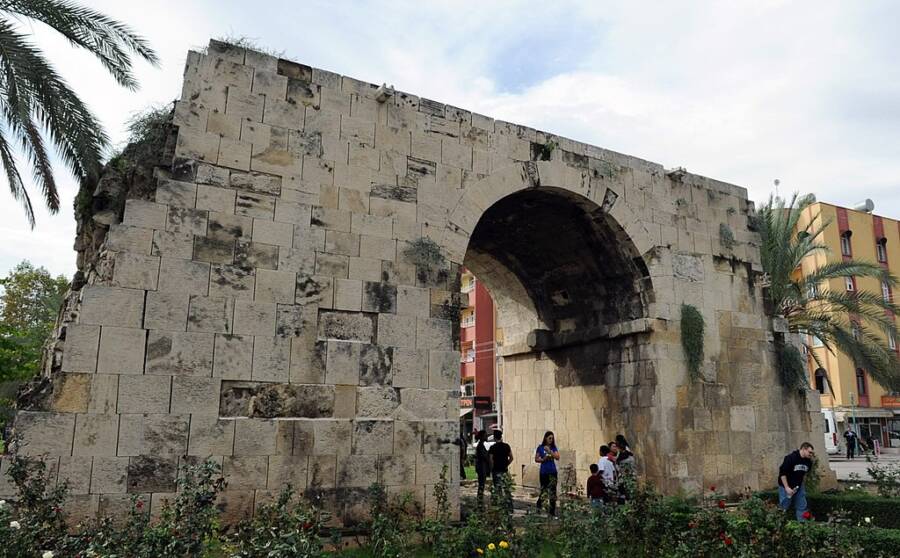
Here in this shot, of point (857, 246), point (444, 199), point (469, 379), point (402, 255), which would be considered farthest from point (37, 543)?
point (857, 246)

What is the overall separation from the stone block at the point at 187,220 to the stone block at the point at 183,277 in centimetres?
37

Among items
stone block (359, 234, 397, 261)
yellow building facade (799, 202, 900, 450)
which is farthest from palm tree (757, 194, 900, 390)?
yellow building facade (799, 202, 900, 450)

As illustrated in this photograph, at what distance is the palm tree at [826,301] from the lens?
14297 millimetres

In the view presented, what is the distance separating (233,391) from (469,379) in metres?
29.2

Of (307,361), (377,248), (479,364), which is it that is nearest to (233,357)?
(307,361)

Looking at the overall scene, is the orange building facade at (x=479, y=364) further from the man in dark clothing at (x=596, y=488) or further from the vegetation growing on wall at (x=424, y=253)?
the vegetation growing on wall at (x=424, y=253)

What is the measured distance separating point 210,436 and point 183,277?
1.78 metres

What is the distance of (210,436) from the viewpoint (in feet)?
23.8

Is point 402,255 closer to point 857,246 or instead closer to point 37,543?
point 37,543

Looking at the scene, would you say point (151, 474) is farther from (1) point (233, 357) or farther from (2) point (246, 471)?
(1) point (233, 357)

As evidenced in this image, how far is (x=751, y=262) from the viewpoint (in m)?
12.3

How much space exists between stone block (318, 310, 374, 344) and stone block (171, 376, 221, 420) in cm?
136

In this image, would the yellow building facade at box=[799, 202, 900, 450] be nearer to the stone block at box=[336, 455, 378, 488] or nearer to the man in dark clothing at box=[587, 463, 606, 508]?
the man in dark clothing at box=[587, 463, 606, 508]

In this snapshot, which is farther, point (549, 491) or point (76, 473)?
point (549, 491)
